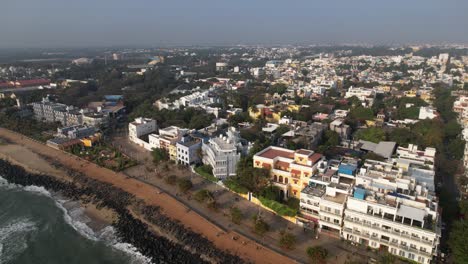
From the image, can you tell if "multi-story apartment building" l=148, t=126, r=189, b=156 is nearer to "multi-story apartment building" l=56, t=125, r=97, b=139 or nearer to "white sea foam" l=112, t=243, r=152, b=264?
"multi-story apartment building" l=56, t=125, r=97, b=139

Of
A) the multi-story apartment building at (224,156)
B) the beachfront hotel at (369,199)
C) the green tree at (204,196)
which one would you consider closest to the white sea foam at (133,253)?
the green tree at (204,196)

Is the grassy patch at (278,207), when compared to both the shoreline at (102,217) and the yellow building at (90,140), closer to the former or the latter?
the shoreline at (102,217)

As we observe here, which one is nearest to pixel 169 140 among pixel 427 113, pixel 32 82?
pixel 427 113

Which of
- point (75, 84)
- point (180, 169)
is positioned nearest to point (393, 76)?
point (180, 169)

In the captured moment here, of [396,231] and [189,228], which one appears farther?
[189,228]

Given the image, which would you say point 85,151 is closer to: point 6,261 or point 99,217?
point 99,217

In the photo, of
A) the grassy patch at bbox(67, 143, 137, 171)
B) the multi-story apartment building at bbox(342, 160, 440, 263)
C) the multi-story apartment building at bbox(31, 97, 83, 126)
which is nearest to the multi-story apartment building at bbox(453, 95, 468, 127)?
the multi-story apartment building at bbox(342, 160, 440, 263)
